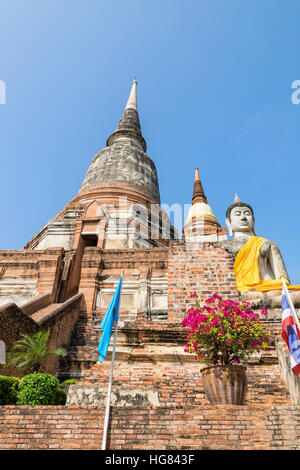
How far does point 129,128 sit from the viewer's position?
2534 centimetres

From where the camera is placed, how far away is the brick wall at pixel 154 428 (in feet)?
10.4

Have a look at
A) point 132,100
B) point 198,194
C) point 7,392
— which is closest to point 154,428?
point 7,392

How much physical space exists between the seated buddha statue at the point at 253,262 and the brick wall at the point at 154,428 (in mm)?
3054

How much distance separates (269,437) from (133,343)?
8.92 ft

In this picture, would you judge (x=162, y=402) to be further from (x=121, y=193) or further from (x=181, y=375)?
(x=121, y=193)

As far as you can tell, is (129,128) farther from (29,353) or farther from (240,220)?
(29,353)

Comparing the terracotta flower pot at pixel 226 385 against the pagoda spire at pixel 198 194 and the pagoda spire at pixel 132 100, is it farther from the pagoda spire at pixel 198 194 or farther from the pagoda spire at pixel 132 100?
the pagoda spire at pixel 132 100

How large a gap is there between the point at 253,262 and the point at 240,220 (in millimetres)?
1726

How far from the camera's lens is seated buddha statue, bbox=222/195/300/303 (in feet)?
20.7

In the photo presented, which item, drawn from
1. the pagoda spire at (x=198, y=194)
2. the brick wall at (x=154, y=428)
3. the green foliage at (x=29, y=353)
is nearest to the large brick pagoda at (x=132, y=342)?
the brick wall at (x=154, y=428)

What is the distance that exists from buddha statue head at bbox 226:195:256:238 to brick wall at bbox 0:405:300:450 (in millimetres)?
5386

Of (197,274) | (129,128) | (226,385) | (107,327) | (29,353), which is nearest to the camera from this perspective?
(226,385)
